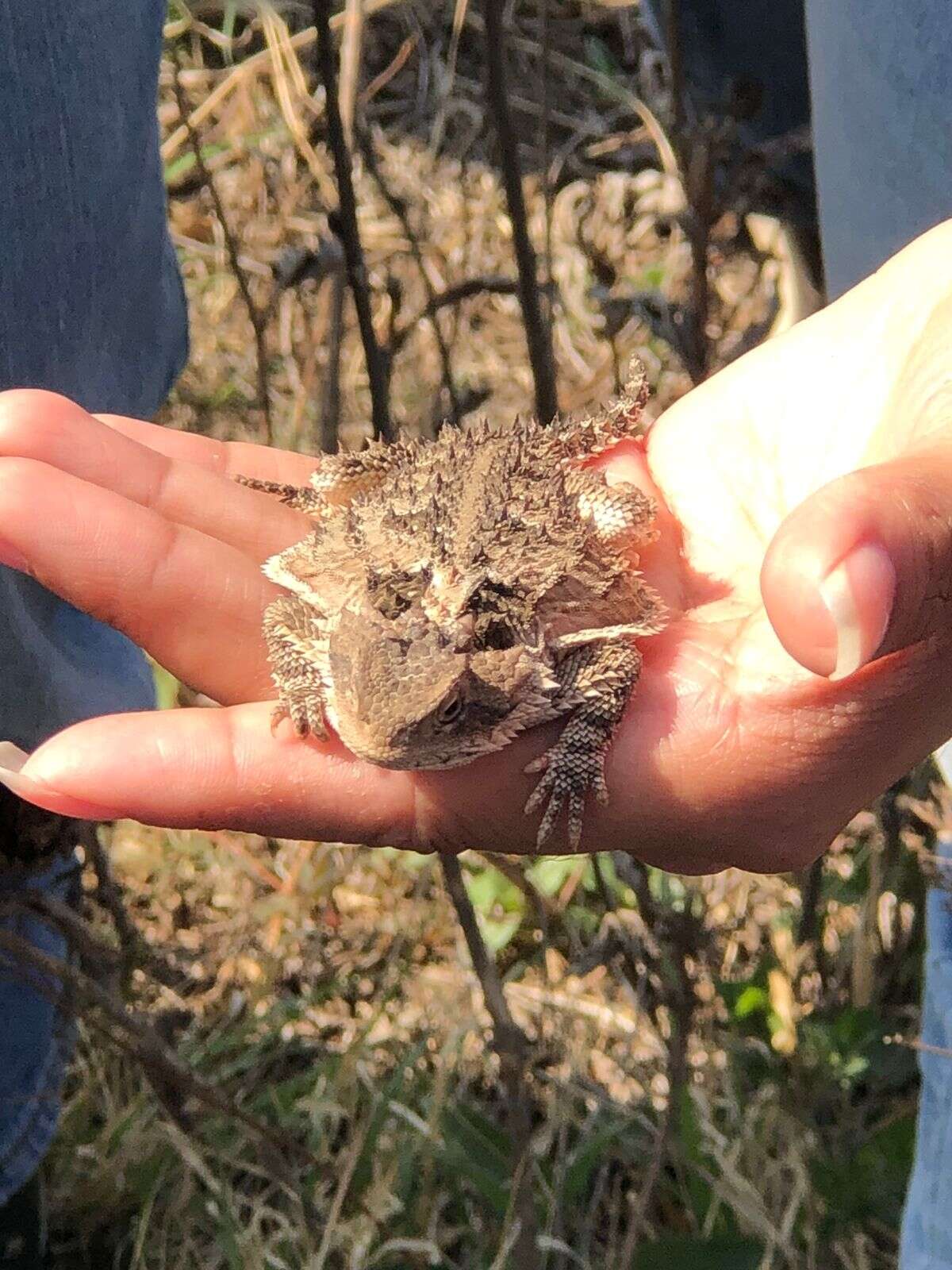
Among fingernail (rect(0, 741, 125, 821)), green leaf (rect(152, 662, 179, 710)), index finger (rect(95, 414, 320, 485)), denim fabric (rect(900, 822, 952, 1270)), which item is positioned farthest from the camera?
green leaf (rect(152, 662, 179, 710))

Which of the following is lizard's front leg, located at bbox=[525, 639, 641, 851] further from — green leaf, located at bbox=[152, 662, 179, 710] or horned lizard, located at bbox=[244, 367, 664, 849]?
green leaf, located at bbox=[152, 662, 179, 710]

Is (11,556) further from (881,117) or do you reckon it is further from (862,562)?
(881,117)

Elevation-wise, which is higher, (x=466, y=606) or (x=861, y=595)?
(x=466, y=606)

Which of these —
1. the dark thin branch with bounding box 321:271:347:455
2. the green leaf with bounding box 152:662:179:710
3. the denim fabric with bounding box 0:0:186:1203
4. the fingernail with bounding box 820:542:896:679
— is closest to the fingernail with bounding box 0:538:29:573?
the denim fabric with bounding box 0:0:186:1203

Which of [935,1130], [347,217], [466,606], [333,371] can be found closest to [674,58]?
[347,217]

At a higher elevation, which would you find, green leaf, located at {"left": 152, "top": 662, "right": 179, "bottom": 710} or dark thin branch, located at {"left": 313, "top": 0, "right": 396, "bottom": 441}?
dark thin branch, located at {"left": 313, "top": 0, "right": 396, "bottom": 441}

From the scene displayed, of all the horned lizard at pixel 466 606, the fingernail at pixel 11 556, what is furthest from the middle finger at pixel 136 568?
the horned lizard at pixel 466 606

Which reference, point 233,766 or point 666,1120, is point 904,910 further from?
point 233,766
